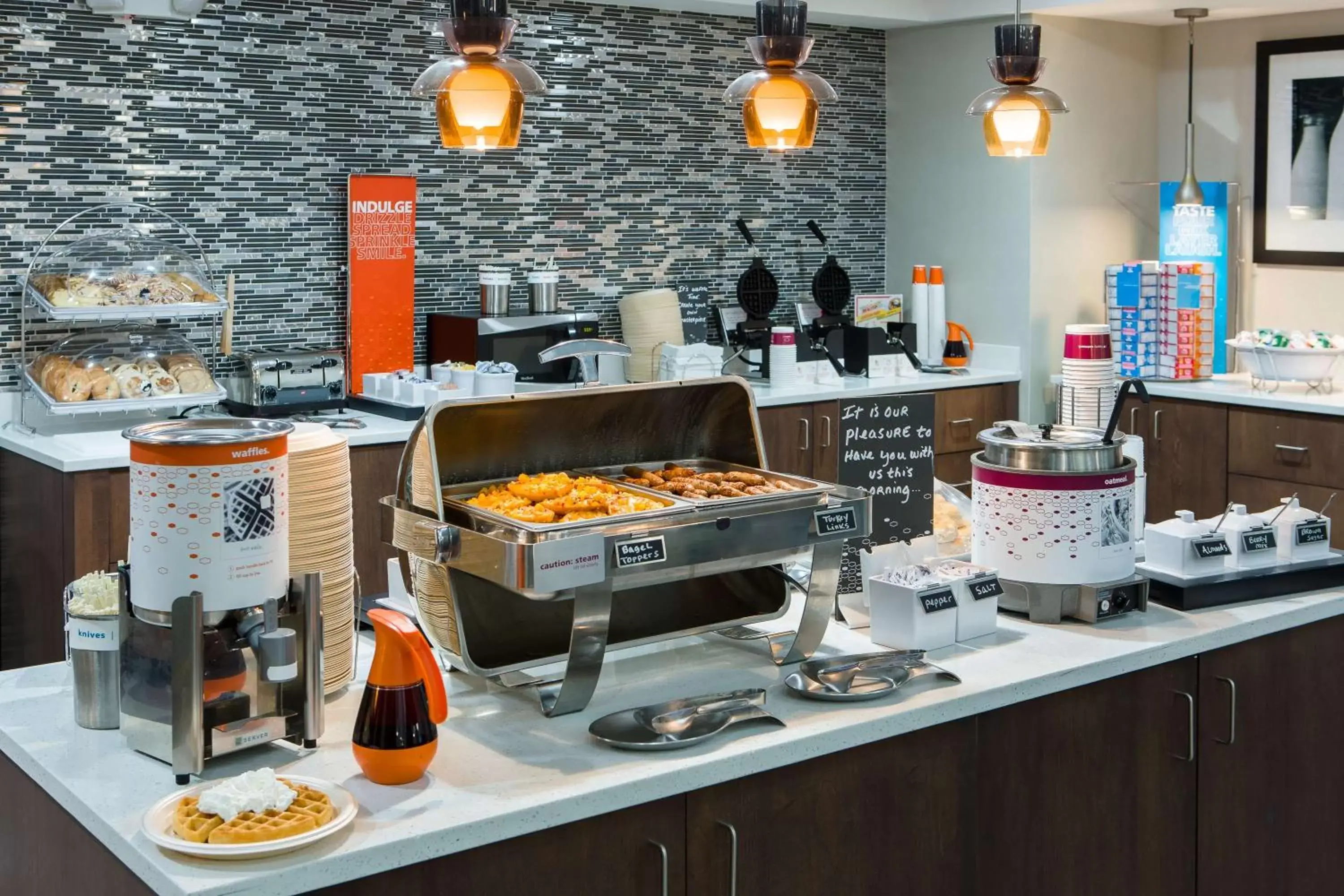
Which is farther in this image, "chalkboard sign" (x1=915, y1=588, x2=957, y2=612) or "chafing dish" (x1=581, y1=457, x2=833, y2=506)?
"chalkboard sign" (x1=915, y1=588, x2=957, y2=612)

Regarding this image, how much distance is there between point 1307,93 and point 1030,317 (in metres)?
1.33

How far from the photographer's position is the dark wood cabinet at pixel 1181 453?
5289 mm

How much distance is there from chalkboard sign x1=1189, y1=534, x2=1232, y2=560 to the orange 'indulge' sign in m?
3.00

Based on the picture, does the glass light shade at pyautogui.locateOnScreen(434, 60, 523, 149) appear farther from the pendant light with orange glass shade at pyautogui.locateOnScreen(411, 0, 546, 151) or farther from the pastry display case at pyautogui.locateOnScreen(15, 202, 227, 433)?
the pastry display case at pyautogui.locateOnScreen(15, 202, 227, 433)

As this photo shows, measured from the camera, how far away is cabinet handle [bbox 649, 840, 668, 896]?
78.4 inches

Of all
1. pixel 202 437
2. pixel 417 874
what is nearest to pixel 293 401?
pixel 202 437

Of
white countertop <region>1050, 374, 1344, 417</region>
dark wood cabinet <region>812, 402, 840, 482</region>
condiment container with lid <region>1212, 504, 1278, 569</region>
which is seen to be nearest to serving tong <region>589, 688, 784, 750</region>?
condiment container with lid <region>1212, 504, 1278, 569</region>

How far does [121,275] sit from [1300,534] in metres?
3.29

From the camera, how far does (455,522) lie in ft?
7.79

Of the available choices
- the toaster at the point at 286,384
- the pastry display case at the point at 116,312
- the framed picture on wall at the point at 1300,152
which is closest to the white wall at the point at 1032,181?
the framed picture on wall at the point at 1300,152

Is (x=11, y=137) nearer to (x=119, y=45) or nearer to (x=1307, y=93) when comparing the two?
(x=119, y=45)

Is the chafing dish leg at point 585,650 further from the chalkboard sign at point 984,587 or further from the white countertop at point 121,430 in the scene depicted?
the white countertop at point 121,430

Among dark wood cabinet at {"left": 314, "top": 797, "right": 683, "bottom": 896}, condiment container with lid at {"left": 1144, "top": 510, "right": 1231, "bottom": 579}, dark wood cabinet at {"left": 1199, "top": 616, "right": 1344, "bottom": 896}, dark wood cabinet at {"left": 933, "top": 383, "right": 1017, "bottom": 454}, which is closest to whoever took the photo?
dark wood cabinet at {"left": 314, "top": 797, "right": 683, "bottom": 896}

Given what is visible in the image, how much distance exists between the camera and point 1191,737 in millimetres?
2635
